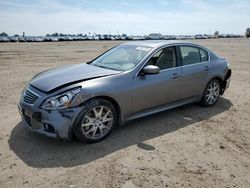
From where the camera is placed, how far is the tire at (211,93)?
597 cm

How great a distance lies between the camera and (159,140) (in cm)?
435

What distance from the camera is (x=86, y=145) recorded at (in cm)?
412

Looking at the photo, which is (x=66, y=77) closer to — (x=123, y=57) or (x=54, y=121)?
(x=54, y=121)

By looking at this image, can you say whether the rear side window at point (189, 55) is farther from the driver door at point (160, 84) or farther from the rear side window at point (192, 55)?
the driver door at point (160, 84)

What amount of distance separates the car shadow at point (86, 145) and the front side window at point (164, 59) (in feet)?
3.71

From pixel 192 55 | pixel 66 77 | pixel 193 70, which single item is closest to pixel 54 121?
pixel 66 77

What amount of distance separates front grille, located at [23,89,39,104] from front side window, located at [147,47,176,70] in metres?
2.13

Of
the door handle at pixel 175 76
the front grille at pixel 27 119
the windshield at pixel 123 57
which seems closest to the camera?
the front grille at pixel 27 119

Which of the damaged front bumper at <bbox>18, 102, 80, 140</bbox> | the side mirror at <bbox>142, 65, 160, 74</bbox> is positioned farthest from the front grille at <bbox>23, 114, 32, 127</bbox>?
the side mirror at <bbox>142, 65, 160, 74</bbox>

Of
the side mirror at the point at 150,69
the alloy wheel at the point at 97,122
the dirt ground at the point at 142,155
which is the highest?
the side mirror at the point at 150,69

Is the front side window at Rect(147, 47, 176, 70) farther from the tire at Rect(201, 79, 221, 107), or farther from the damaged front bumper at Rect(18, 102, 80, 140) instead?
the damaged front bumper at Rect(18, 102, 80, 140)

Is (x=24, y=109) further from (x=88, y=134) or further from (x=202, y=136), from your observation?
(x=202, y=136)

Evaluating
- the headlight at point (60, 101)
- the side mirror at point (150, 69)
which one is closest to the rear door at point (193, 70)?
the side mirror at point (150, 69)

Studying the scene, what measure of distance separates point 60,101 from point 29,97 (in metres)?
0.67
